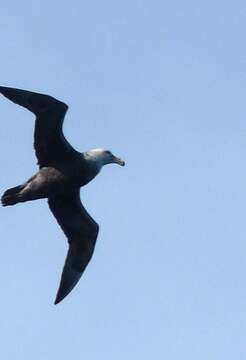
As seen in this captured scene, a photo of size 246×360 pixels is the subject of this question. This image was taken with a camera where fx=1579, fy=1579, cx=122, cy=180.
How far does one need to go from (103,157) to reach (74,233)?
6.41 ft

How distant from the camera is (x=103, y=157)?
28.9 metres

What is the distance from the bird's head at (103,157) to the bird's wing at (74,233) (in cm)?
89

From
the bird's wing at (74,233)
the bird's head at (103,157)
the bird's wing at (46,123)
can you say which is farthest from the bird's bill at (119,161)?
the bird's wing at (46,123)

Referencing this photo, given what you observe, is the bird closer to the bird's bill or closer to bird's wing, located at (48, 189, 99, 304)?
the bird's bill

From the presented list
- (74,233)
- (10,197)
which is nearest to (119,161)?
(74,233)

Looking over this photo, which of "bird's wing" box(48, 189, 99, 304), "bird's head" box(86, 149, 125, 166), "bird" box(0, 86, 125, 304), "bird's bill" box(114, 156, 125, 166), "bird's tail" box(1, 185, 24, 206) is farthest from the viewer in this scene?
"bird's wing" box(48, 189, 99, 304)

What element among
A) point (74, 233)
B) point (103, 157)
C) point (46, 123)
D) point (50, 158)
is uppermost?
point (46, 123)

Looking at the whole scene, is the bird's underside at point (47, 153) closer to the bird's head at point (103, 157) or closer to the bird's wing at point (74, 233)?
the bird's head at point (103, 157)

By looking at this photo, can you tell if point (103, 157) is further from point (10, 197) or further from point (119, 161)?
point (10, 197)

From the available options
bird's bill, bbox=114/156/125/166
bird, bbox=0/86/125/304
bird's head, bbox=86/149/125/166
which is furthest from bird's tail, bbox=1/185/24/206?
bird's bill, bbox=114/156/125/166

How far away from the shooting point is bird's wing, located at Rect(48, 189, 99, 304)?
29578mm

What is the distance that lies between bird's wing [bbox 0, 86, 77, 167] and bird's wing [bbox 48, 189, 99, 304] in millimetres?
1123

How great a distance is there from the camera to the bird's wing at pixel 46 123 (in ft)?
92.3

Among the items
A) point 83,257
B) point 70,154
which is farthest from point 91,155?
point 83,257
